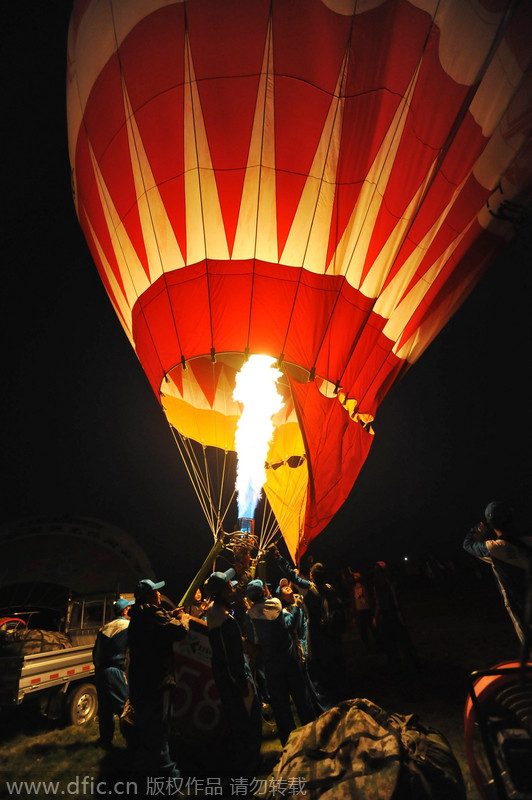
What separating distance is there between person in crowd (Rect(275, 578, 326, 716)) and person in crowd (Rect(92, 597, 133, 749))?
2.04 m

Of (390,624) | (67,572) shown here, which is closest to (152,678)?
(390,624)

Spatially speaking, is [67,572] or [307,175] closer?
[307,175]

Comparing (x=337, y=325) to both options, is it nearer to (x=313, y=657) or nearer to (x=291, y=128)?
(x=291, y=128)

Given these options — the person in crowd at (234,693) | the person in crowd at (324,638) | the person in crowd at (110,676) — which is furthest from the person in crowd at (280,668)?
the person in crowd at (110,676)

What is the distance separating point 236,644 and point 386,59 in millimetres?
7104

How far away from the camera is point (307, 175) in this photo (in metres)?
5.41

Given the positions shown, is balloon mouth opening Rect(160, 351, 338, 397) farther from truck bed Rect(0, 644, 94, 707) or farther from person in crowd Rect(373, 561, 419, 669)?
truck bed Rect(0, 644, 94, 707)

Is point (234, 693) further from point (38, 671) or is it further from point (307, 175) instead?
point (307, 175)

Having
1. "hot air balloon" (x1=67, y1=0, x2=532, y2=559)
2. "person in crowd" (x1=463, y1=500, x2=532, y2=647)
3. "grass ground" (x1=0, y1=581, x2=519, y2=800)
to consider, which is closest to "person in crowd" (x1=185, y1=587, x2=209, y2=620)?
"grass ground" (x1=0, y1=581, x2=519, y2=800)

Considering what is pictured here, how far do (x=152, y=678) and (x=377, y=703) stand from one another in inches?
→ 107

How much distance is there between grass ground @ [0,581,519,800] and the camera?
11.4 feet

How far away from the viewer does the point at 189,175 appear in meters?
5.56

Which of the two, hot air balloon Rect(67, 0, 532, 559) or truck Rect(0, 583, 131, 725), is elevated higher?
hot air balloon Rect(67, 0, 532, 559)

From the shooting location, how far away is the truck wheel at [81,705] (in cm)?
519
